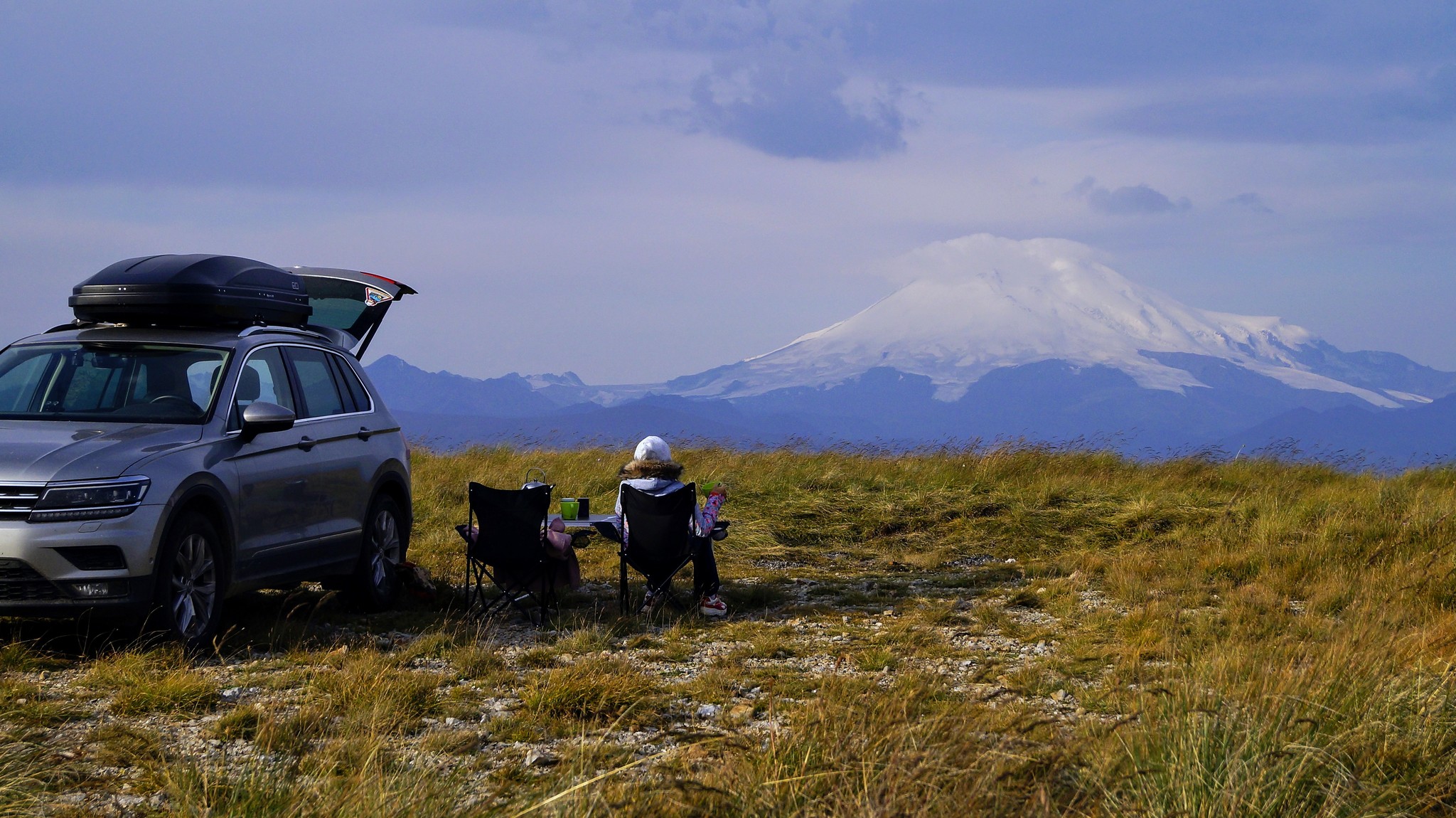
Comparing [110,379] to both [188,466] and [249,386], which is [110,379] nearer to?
[249,386]

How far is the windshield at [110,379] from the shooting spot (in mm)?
6766

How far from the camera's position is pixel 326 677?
18.0ft

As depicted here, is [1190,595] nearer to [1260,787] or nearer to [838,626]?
[838,626]

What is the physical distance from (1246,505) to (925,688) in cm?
940

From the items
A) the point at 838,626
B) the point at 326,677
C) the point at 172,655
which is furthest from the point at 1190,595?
the point at 172,655

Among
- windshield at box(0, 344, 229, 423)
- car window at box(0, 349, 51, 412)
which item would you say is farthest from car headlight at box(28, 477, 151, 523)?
car window at box(0, 349, 51, 412)

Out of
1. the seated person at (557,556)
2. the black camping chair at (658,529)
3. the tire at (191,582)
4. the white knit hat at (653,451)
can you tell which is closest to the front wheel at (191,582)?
the tire at (191,582)

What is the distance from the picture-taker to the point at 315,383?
25.6ft

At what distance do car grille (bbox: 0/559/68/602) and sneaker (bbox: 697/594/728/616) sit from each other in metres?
3.74

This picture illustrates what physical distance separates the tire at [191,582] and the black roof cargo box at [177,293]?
57.2 inches

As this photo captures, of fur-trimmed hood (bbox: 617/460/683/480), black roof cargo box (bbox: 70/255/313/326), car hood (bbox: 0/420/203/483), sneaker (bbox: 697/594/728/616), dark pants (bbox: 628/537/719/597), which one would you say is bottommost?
sneaker (bbox: 697/594/728/616)

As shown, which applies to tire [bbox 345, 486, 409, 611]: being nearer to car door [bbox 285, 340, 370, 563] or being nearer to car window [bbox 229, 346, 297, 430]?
car door [bbox 285, 340, 370, 563]

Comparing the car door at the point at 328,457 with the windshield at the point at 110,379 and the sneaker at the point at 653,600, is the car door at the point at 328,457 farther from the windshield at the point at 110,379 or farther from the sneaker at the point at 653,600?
the sneaker at the point at 653,600

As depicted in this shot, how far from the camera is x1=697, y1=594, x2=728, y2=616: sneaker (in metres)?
8.04
